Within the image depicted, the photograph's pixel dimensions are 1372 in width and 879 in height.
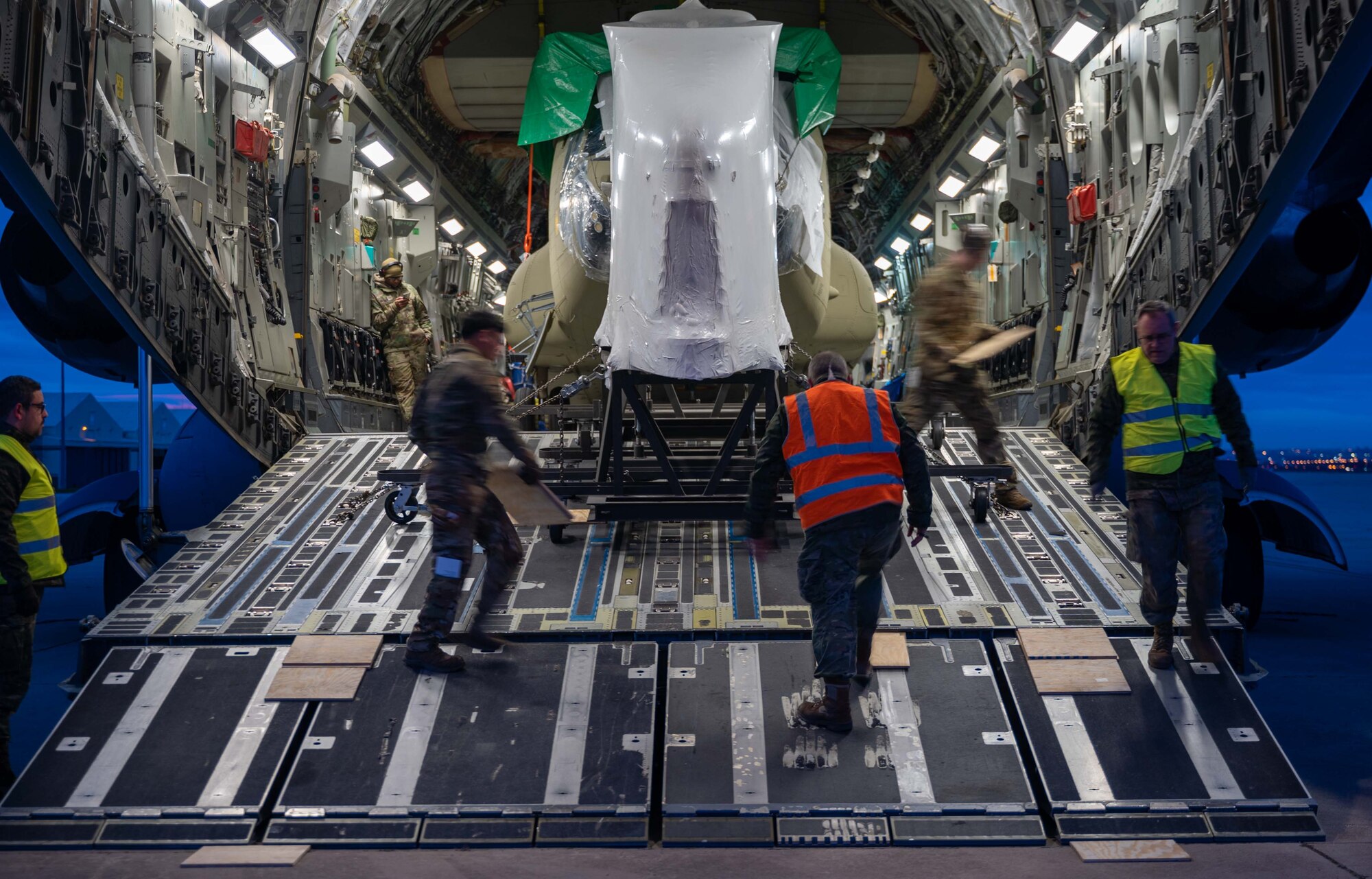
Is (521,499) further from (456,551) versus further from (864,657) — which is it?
(864,657)

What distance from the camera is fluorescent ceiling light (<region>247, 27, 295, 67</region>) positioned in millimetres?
7969

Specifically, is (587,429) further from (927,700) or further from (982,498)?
(927,700)

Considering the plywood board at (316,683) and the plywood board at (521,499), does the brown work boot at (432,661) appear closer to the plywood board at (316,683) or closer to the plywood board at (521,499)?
the plywood board at (316,683)

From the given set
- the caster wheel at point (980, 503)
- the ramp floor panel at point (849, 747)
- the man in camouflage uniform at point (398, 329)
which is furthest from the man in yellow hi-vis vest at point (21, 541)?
the man in camouflage uniform at point (398, 329)

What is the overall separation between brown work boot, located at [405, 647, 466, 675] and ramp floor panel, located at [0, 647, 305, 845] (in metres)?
0.49

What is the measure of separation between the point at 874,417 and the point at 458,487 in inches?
72.3

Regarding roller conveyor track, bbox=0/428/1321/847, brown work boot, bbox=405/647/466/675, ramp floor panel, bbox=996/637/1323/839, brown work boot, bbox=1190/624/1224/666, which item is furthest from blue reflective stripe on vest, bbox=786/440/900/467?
brown work boot, bbox=405/647/466/675

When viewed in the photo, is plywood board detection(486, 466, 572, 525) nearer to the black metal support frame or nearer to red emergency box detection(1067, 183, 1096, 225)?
the black metal support frame

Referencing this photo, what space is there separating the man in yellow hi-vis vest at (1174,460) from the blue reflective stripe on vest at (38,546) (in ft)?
15.7

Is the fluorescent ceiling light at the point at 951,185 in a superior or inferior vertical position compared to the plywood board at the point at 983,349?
superior

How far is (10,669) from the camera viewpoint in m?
4.25

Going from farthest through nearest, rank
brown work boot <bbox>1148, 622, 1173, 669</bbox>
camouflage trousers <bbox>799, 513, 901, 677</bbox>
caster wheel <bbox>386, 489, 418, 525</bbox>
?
caster wheel <bbox>386, 489, 418, 525</bbox> → brown work boot <bbox>1148, 622, 1173, 669</bbox> → camouflage trousers <bbox>799, 513, 901, 677</bbox>

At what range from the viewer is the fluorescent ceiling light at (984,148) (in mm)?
11927

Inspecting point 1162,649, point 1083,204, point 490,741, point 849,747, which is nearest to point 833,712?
point 849,747
